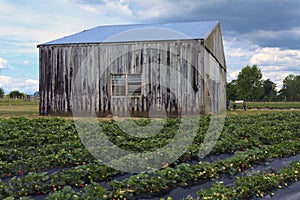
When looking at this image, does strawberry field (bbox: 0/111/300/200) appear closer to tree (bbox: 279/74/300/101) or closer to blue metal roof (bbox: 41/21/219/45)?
blue metal roof (bbox: 41/21/219/45)

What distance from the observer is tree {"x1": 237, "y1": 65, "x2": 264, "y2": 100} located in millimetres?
55844

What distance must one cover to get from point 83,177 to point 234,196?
6.25 feet

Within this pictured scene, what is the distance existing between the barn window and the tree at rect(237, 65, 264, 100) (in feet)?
147

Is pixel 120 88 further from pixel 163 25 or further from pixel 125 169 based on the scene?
pixel 125 169

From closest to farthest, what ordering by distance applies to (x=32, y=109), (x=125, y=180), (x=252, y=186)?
(x=125, y=180) < (x=252, y=186) < (x=32, y=109)

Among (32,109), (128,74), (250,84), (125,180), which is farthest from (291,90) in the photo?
(125,180)

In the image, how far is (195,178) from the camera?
448 cm

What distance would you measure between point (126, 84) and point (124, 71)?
52cm

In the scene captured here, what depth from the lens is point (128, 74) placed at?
13.4 m

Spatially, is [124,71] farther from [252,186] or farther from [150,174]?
[252,186]

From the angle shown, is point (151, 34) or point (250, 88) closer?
point (151, 34)

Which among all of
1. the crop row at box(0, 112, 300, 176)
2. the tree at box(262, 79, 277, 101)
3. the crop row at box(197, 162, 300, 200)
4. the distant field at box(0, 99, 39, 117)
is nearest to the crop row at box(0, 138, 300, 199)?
the crop row at box(197, 162, 300, 200)

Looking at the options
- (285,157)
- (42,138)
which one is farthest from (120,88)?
(285,157)

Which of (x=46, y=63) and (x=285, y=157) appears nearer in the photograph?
(x=285, y=157)
